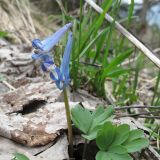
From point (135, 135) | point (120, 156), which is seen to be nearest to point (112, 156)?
point (120, 156)

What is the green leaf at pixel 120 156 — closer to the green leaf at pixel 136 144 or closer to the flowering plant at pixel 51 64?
the green leaf at pixel 136 144

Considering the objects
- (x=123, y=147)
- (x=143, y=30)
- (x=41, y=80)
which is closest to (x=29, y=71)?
(x=41, y=80)

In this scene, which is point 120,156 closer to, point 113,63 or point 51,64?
point 51,64

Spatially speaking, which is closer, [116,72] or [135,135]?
[135,135]

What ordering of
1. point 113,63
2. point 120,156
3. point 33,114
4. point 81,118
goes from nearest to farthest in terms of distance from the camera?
point 120,156 → point 81,118 → point 33,114 → point 113,63

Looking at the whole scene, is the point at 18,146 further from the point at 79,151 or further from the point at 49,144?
the point at 79,151

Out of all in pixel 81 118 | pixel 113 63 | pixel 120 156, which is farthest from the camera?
pixel 113 63

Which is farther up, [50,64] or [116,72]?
[50,64]

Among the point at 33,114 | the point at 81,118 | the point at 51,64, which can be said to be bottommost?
the point at 33,114
